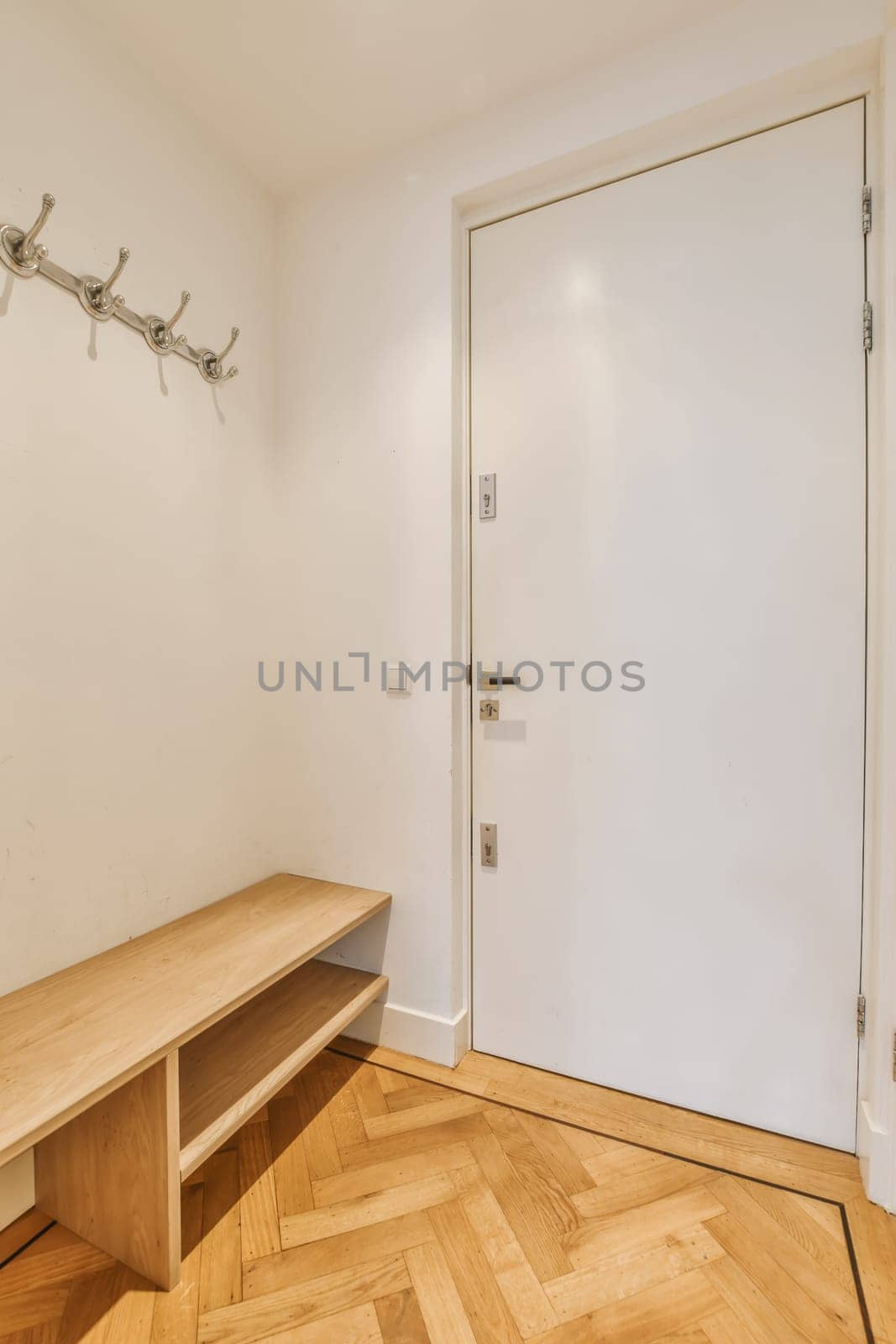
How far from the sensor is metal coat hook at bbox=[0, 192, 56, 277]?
47.5 inches

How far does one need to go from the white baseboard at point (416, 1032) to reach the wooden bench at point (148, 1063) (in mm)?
230

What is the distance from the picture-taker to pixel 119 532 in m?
1.48

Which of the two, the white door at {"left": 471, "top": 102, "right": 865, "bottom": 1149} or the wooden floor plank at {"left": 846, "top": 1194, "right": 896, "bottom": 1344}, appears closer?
the wooden floor plank at {"left": 846, "top": 1194, "right": 896, "bottom": 1344}

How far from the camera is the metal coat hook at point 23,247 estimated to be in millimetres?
1207

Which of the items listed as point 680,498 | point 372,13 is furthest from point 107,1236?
point 372,13

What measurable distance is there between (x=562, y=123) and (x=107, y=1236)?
104 inches

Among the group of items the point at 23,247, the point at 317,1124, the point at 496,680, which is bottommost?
the point at 317,1124

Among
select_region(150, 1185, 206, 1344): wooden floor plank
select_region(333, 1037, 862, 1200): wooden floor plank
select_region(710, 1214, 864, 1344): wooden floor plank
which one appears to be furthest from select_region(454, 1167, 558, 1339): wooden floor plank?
select_region(150, 1185, 206, 1344): wooden floor plank

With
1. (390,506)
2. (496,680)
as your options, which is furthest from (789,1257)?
(390,506)

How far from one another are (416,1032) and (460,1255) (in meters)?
0.62

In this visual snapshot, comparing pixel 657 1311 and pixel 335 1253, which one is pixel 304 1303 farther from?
pixel 657 1311

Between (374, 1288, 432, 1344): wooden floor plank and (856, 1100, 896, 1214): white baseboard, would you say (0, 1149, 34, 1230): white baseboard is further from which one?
(856, 1100, 896, 1214): white baseboard

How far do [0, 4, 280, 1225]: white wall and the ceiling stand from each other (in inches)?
4.0

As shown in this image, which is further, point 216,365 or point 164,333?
point 216,365
